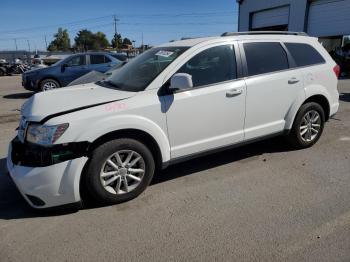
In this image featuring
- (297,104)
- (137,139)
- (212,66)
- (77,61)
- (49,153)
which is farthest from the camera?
(77,61)

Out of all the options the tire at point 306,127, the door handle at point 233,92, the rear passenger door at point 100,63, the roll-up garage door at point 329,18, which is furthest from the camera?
the roll-up garage door at point 329,18

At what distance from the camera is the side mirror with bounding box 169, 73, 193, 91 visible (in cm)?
346

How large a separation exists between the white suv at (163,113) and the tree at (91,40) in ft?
351

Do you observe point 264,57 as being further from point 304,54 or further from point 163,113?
point 163,113

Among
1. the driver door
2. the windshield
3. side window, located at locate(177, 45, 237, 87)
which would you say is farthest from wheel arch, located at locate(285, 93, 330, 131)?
the windshield

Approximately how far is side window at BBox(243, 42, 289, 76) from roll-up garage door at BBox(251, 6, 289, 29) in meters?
21.8

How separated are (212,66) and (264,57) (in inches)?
34.4

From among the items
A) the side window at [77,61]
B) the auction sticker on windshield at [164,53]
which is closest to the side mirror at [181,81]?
the auction sticker on windshield at [164,53]

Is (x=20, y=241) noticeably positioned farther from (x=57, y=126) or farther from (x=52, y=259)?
(x=57, y=126)

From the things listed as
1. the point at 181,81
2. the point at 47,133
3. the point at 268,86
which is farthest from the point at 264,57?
the point at 47,133

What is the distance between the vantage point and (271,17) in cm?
2553

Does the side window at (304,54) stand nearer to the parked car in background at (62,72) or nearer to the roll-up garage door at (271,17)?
the parked car in background at (62,72)

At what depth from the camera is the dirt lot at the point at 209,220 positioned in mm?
2691

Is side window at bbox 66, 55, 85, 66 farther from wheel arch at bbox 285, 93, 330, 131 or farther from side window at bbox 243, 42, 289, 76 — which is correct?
wheel arch at bbox 285, 93, 330, 131
